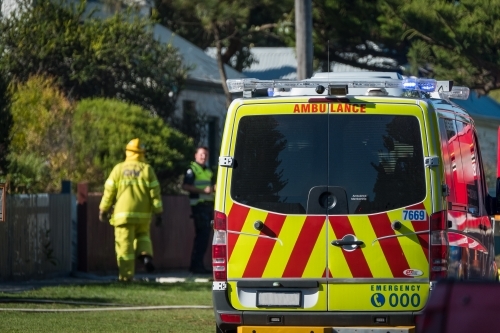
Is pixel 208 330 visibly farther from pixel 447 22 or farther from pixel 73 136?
pixel 447 22

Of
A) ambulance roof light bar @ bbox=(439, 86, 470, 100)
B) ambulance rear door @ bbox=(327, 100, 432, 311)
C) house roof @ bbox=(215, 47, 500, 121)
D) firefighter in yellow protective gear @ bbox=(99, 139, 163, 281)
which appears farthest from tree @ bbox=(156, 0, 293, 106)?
ambulance rear door @ bbox=(327, 100, 432, 311)

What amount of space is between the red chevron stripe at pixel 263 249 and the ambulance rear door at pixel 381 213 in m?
0.39

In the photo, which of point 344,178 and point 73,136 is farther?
point 73,136

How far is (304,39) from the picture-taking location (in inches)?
654

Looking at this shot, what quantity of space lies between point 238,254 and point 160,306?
4.27 m

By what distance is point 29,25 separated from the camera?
85.4ft

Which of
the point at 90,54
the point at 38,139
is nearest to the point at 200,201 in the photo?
the point at 38,139

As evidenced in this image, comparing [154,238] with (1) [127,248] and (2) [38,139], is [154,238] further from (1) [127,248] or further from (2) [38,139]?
(1) [127,248]

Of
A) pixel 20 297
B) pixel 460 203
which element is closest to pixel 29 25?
pixel 20 297

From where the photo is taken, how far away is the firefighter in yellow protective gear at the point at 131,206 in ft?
51.7

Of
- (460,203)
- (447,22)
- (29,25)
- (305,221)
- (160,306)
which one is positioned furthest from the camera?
(29,25)

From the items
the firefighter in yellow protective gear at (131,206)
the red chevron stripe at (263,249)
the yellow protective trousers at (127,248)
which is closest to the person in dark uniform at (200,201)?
the firefighter in yellow protective gear at (131,206)

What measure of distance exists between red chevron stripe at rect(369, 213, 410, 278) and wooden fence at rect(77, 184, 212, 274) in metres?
9.48

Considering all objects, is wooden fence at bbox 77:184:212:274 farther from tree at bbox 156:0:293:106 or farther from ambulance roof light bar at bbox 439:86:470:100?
ambulance roof light bar at bbox 439:86:470:100
